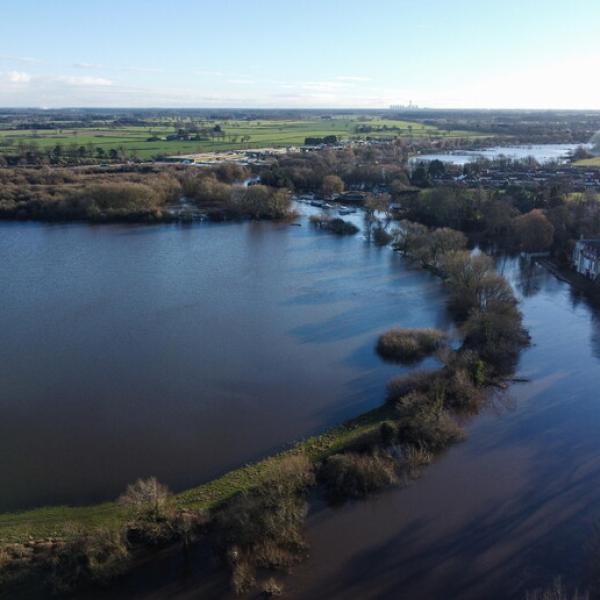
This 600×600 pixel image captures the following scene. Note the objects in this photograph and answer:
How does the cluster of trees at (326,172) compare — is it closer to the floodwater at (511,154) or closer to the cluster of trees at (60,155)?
the floodwater at (511,154)

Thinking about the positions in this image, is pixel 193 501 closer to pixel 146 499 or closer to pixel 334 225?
pixel 146 499

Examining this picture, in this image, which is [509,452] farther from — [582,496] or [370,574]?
[370,574]

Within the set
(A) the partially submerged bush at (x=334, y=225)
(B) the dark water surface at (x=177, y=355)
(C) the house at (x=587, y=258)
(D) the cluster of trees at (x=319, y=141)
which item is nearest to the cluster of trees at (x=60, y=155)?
(D) the cluster of trees at (x=319, y=141)

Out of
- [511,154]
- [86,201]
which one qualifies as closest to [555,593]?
[86,201]

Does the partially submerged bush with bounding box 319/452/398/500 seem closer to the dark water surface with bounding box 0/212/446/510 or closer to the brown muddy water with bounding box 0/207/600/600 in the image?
the brown muddy water with bounding box 0/207/600/600

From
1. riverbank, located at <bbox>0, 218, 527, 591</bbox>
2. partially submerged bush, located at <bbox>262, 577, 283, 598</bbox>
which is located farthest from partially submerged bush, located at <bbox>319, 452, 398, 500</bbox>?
partially submerged bush, located at <bbox>262, 577, 283, 598</bbox>
